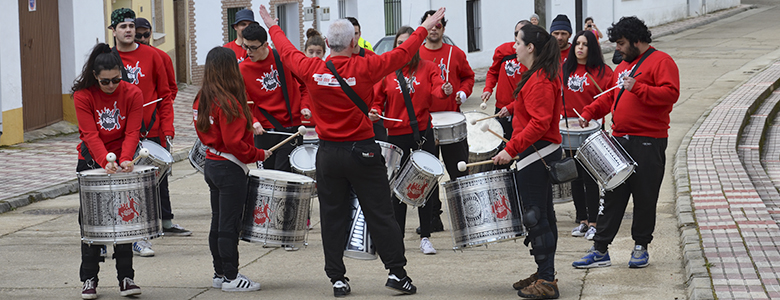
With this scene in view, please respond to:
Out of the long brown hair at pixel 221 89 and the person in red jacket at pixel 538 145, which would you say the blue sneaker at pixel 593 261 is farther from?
the long brown hair at pixel 221 89

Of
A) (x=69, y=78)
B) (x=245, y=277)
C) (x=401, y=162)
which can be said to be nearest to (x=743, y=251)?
(x=401, y=162)

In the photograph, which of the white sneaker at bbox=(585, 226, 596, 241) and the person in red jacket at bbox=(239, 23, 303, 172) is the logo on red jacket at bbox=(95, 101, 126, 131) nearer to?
the person in red jacket at bbox=(239, 23, 303, 172)

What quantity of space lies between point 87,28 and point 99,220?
38.2 feet

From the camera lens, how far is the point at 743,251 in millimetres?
6461

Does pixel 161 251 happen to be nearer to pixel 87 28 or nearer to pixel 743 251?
pixel 743 251

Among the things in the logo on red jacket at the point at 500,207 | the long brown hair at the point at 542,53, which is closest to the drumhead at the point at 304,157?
the logo on red jacket at the point at 500,207

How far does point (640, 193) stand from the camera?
632cm

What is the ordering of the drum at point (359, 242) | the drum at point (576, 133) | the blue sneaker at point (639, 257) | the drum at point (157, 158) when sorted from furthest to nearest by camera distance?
1. the drum at point (576, 133)
2. the drum at point (157, 158)
3. the blue sneaker at point (639, 257)
4. the drum at point (359, 242)

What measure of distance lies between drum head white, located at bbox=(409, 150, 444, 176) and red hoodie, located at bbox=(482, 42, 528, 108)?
A: 1722 millimetres

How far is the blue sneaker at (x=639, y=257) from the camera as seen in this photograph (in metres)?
6.48

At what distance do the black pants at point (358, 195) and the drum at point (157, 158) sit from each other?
1565 millimetres

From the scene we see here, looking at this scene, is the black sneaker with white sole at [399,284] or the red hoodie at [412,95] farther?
the red hoodie at [412,95]

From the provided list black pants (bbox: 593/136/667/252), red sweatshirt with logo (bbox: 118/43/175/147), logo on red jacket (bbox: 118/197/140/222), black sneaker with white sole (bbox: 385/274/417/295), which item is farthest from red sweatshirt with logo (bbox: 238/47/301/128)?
black pants (bbox: 593/136/667/252)

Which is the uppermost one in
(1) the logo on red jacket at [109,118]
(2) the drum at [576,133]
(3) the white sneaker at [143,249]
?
(1) the logo on red jacket at [109,118]
